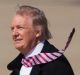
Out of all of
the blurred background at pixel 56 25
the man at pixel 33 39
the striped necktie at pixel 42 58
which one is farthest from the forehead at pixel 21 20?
the blurred background at pixel 56 25

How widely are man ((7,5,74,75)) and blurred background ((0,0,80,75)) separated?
460 cm

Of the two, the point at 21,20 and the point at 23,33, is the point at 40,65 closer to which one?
the point at 23,33

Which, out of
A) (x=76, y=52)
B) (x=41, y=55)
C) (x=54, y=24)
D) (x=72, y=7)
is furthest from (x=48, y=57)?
(x=72, y=7)

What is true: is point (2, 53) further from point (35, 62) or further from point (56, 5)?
point (35, 62)

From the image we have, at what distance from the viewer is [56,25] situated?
1299cm

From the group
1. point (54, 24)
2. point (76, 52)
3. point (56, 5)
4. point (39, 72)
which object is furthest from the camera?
point (56, 5)

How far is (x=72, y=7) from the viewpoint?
45.5ft

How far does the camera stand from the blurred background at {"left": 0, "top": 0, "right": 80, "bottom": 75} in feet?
37.6

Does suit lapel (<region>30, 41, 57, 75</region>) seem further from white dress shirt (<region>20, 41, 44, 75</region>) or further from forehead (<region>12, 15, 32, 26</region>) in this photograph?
forehead (<region>12, 15, 32, 26</region>)

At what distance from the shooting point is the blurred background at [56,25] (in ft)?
37.6

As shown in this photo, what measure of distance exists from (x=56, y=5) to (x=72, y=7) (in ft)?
1.38

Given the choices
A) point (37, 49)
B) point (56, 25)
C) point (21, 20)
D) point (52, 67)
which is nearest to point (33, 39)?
point (37, 49)

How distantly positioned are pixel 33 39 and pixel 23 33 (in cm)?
12

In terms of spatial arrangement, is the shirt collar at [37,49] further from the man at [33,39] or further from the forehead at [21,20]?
the forehead at [21,20]
